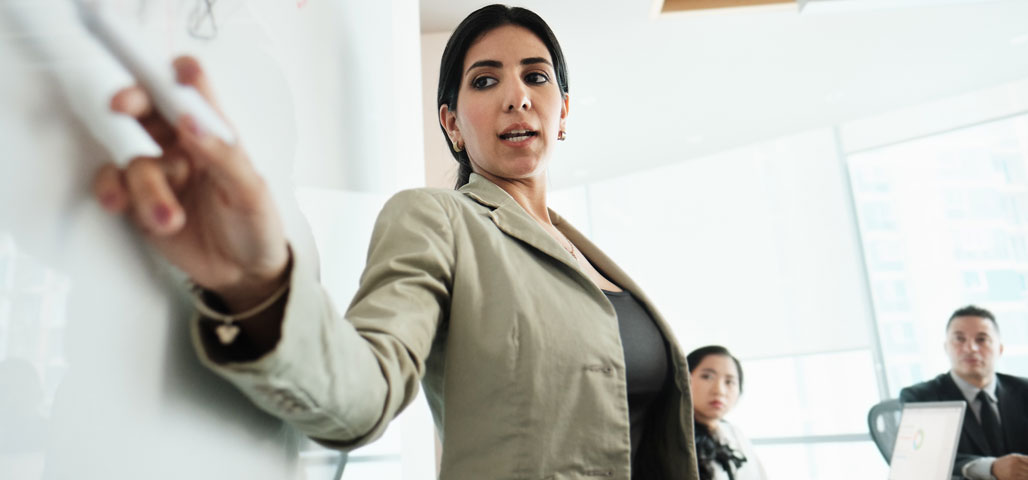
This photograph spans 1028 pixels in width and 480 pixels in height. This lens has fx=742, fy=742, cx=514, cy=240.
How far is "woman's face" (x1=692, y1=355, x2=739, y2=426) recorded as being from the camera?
3533mm

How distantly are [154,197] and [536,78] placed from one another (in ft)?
2.74

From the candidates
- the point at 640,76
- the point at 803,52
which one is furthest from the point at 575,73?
the point at 803,52

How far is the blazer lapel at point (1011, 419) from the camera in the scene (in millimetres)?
3275

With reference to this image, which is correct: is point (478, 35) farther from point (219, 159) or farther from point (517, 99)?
point (219, 159)

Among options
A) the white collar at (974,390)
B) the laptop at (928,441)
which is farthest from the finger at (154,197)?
the white collar at (974,390)

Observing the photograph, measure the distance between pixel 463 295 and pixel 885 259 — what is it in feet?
19.6

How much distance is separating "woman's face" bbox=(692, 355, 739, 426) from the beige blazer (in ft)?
9.29

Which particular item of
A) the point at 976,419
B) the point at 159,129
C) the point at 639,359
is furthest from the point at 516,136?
the point at 976,419

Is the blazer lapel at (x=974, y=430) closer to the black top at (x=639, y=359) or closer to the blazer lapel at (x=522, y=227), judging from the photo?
the black top at (x=639, y=359)

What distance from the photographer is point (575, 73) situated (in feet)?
15.4

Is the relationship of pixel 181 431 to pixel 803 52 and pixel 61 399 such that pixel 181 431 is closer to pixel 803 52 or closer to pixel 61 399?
pixel 61 399

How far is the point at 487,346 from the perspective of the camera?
66 centimetres

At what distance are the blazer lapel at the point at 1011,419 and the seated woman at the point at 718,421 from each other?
1079 mm

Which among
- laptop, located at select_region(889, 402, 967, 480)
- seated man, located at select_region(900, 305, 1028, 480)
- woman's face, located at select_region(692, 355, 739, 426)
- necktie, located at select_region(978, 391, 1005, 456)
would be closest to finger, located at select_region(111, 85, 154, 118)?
laptop, located at select_region(889, 402, 967, 480)
